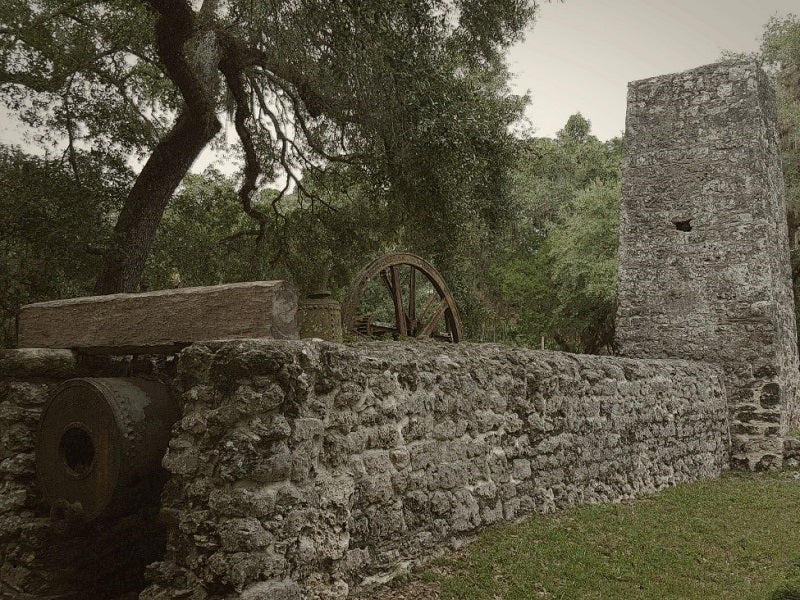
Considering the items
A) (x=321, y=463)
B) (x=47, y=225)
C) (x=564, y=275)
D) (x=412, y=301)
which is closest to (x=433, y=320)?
(x=412, y=301)

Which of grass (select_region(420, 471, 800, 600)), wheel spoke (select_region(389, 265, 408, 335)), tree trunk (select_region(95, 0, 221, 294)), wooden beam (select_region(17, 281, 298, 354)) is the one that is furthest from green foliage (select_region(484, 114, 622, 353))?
wooden beam (select_region(17, 281, 298, 354))

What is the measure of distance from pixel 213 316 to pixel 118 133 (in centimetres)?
782

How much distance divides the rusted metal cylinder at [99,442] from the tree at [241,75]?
16.9ft

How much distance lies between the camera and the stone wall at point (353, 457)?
358 centimetres

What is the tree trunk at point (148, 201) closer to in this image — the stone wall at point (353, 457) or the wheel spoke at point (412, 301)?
the wheel spoke at point (412, 301)

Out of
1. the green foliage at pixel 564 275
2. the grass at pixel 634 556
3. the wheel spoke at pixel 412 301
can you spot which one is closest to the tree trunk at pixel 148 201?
the wheel spoke at pixel 412 301

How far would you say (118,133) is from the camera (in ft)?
35.3

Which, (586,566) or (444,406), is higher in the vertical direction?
(444,406)

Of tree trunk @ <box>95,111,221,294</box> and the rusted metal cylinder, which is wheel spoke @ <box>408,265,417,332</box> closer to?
tree trunk @ <box>95,111,221,294</box>

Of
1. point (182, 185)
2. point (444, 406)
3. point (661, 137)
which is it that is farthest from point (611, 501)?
point (182, 185)

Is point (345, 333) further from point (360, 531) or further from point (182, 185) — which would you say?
point (182, 185)

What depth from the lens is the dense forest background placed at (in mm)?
9078

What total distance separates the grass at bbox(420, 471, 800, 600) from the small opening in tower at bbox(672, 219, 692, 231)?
14.6 ft

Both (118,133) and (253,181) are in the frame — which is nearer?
(118,133)
